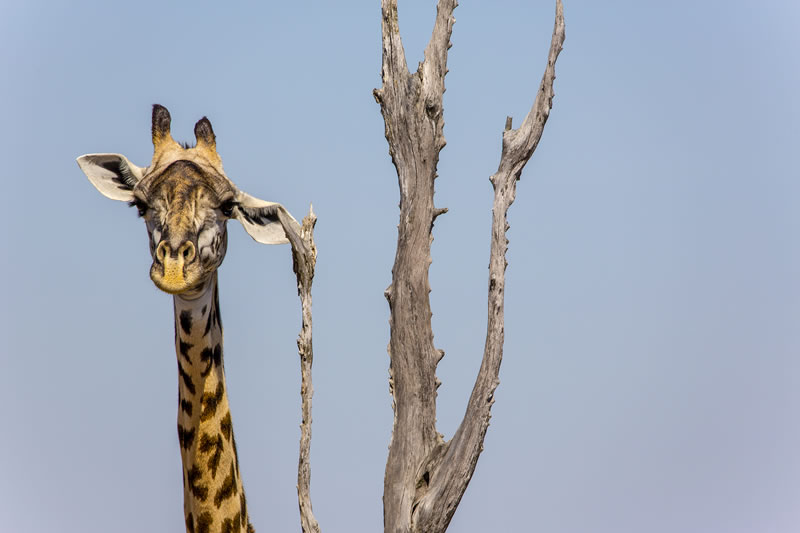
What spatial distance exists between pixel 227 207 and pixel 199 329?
38.7 inches

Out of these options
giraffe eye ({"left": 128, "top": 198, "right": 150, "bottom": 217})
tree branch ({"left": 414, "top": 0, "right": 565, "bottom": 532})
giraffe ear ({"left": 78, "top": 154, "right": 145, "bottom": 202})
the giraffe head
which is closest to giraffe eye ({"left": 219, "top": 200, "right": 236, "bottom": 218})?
the giraffe head

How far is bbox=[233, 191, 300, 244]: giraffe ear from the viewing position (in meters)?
7.75

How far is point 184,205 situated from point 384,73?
2811mm

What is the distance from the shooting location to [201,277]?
22.7 feet

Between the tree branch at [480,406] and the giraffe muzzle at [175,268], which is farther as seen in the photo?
the tree branch at [480,406]

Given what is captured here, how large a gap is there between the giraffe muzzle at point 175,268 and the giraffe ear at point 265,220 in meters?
0.92

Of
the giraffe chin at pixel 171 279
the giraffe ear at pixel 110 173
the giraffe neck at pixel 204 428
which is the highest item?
the giraffe ear at pixel 110 173

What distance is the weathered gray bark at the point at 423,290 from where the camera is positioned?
869cm

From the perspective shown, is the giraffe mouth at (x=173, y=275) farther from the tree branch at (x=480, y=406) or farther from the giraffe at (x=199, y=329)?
the tree branch at (x=480, y=406)

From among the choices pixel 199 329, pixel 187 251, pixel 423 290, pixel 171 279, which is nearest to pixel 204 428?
pixel 199 329

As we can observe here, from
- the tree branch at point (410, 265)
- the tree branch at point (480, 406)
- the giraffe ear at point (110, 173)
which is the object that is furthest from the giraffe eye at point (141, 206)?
the tree branch at point (480, 406)

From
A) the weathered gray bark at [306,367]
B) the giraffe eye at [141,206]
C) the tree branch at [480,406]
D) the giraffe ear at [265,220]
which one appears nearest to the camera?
the giraffe eye at [141,206]

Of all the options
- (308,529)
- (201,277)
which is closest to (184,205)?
(201,277)

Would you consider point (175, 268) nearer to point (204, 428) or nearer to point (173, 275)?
point (173, 275)
